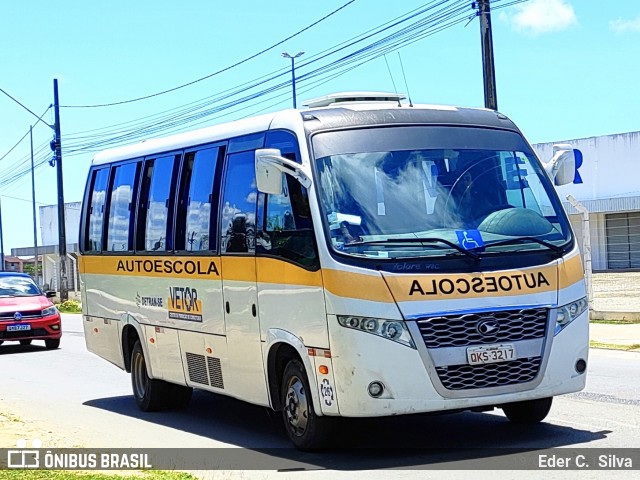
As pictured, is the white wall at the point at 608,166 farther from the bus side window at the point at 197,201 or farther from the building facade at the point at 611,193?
the bus side window at the point at 197,201

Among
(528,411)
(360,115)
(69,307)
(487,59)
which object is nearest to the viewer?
(360,115)

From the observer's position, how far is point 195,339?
12.2 meters

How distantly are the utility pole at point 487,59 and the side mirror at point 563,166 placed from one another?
41.8ft

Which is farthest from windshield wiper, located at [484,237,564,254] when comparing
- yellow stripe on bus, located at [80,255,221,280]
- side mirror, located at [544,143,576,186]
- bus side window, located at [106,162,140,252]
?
bus side window, located at [106,162,140,252]

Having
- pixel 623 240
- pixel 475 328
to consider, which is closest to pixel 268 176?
pixel 475 328

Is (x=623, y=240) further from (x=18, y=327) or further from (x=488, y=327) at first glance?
(x=488, y=327)

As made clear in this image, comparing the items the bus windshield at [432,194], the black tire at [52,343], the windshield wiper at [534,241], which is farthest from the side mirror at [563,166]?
the black tire at [52,343]

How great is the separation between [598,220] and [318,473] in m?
45.3

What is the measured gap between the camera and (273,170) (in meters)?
9.95

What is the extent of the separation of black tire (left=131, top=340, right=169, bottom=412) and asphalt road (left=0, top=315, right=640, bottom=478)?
0.17 meters

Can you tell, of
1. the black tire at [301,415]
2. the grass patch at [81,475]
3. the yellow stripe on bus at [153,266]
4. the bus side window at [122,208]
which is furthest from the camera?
the bus side window at [122,208]

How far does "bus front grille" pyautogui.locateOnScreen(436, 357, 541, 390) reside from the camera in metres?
9.26

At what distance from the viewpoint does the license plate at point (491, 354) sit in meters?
9.27

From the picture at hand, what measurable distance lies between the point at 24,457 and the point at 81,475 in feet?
4.23
